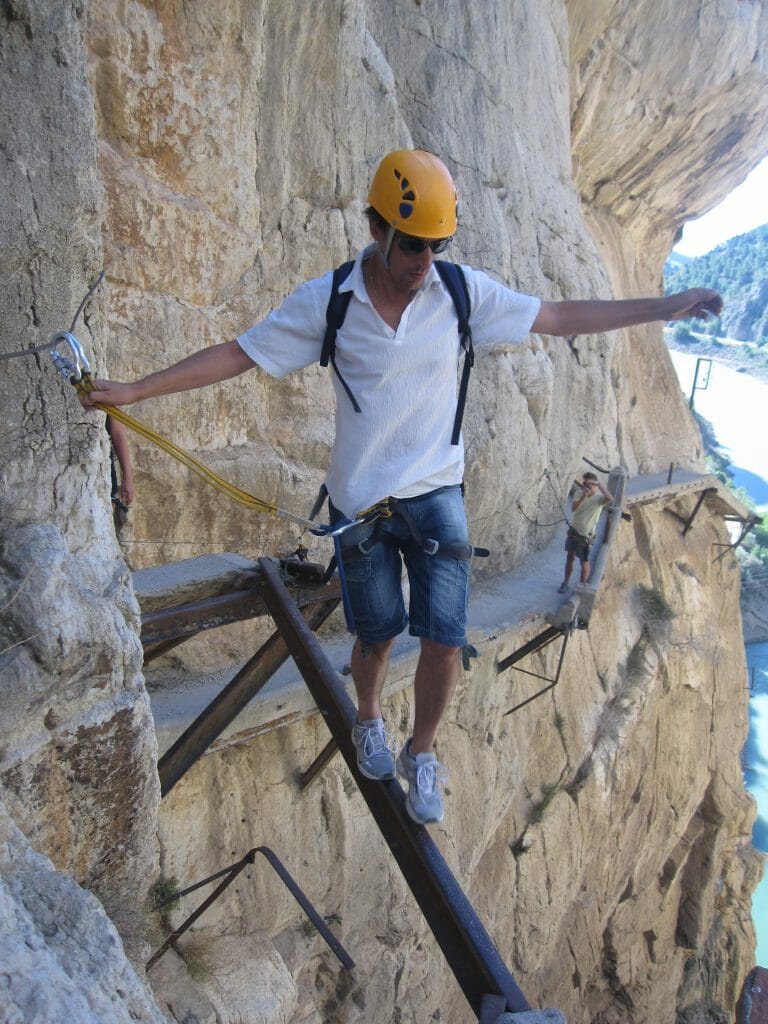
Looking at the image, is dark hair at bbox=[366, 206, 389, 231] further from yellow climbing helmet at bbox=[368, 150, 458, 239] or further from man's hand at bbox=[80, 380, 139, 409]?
man's hand at bbox=[80, 380, 139, 409]

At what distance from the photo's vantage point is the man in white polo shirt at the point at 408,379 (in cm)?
246

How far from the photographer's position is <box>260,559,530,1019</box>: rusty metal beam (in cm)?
219

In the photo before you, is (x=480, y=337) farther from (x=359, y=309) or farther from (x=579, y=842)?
(x=579, y=842)

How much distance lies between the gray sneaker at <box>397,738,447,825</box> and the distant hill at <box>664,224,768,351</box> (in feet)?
204

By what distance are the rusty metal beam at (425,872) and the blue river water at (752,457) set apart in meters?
21.7

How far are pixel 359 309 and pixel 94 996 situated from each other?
1.91m

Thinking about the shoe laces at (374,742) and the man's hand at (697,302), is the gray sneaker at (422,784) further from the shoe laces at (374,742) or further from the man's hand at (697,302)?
the man's hand at (697,302)

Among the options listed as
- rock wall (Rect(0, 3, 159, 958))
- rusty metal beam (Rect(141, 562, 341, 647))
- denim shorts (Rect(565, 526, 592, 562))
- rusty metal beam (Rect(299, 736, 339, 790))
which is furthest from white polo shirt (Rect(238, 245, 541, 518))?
denim shorts (Rect(565, 526, 592, 562))

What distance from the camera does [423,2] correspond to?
7.90 meters

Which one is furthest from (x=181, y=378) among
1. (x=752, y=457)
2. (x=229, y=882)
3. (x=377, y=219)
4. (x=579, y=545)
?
(x=752, y=457)

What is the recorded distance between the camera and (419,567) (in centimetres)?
270

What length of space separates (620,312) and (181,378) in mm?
1412

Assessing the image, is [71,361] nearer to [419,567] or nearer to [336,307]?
[336,307]

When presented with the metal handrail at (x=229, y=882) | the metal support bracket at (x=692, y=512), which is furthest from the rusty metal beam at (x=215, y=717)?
the metal support bracket at (x=692, y=512)
